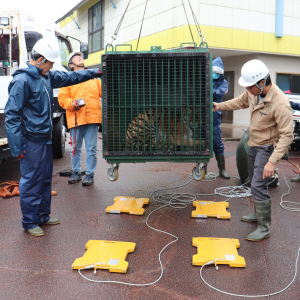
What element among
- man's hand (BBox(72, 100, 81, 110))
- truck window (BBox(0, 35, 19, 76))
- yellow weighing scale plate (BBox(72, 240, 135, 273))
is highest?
truck window (BBox(0, 35, 19, 76))

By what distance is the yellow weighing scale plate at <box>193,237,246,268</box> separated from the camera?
128 inches

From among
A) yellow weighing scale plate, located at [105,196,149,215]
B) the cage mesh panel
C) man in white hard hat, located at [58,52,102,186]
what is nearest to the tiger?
the cage mesh panel

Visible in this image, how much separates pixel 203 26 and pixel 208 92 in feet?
34.3

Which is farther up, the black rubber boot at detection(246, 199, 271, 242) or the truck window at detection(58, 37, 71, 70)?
→ the truck window at detection(58, 37, 71, 70)

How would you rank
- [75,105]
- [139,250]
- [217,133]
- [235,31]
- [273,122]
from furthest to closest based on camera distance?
[235,31]
[217,133]
[75,105]
[273,122]
[139,250]

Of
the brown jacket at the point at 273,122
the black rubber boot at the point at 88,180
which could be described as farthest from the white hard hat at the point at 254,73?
the black rubber boot at the point at 88,180

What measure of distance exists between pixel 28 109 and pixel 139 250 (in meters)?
1.87

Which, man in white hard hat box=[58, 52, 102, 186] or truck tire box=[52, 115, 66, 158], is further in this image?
truck tire box=[52, 115, 66, 158]

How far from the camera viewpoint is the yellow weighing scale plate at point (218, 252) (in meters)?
3.24

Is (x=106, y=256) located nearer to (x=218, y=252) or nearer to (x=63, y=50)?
(x=218, y=252)

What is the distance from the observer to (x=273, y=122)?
378 centimetres

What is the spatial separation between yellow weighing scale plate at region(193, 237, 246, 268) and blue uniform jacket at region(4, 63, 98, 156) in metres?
1.98

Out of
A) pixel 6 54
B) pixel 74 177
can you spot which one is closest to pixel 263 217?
pixel 74 177

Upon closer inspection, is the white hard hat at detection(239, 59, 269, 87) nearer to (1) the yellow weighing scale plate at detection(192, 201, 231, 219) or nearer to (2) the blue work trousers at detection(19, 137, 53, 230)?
(1) the yellow weighing scale plate at detection(192, 201, 231, 219)
